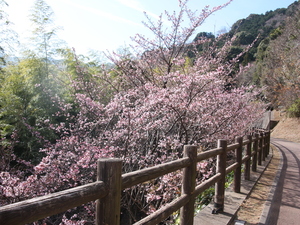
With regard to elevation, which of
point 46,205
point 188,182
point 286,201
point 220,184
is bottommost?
point 286,201

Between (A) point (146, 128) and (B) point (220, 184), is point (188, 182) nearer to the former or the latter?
(B) point (220, 184)

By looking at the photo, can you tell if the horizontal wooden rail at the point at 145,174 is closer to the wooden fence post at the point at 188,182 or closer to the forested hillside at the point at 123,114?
the wooden fence post at the point at 188,182

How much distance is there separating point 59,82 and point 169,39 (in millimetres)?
5052

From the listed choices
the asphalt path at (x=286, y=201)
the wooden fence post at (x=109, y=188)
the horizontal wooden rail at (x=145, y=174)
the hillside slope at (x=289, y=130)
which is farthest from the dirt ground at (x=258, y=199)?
the hillside slope at (x=289, y=130)

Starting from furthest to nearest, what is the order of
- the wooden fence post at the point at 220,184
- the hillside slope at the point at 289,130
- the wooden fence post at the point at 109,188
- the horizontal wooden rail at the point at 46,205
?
the hillside slope at the point at 289,130, the wooden fence post at the point at 220,184, the wooden fence post at the point at 109,188, the horizontal wooden rail at the point at 46,205

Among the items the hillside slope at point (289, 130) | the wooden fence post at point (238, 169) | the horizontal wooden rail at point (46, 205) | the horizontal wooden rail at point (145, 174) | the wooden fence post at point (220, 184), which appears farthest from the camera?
the hillside slope at point (289, 130)

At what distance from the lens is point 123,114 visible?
17.3ft

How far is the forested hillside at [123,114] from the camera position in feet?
15.7

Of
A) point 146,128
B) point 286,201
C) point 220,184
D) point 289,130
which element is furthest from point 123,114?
point 289,130

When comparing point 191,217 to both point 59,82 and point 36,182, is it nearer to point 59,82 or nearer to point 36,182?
point 36,182

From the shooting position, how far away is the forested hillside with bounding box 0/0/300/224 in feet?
15.7

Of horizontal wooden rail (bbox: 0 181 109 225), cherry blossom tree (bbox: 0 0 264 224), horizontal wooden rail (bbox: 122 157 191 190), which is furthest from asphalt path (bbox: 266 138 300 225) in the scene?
horizontal wooden rail (bbox: 0 181 109 225)

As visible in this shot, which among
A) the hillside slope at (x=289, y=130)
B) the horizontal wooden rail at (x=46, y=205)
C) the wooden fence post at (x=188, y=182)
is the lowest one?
the hillside slope at (x=289, y=130)

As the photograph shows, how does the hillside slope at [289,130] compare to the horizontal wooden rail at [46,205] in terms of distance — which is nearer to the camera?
the horizontal wooden rail at [46,205]
